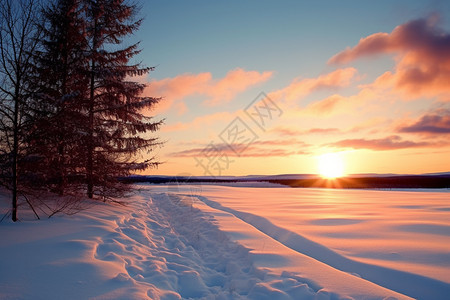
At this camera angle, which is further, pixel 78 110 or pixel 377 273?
pixel 78 110

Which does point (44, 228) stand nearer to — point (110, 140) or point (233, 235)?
point (233, 235)

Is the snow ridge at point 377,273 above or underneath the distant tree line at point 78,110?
underneath

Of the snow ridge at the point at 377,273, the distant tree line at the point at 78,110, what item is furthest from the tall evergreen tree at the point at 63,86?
the snow ridge at the point at 377,273

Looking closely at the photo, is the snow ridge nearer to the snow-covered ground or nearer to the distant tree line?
the snow-covered ground

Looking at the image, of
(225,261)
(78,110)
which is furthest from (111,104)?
(225,261)

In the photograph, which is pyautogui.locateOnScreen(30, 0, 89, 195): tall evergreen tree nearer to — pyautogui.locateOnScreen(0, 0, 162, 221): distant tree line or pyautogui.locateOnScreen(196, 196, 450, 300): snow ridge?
pyautogui.locateOnScreen(0, 0, 162, 221): distant tree line

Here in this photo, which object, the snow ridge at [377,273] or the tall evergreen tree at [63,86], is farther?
the tall evergreen tree at [63,86]

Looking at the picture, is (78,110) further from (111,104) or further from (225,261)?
(225,261)

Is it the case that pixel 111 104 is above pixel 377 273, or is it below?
above

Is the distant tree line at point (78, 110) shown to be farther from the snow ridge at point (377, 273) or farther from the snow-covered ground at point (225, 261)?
the snow ridge at point (377, 273)

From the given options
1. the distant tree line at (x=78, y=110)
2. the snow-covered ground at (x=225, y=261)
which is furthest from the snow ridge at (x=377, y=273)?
the distant tree line at (x=78, y=110)

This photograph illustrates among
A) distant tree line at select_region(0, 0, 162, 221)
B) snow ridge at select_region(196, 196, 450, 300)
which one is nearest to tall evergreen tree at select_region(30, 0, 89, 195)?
distant tree line at select_region(0, 0, 162, 221)

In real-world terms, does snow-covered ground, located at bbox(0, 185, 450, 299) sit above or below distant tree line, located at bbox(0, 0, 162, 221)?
below

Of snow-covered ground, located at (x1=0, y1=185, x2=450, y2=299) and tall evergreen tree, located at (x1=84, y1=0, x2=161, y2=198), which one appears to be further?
tall evergreen tree, located at (x1=84, y1=0, x2=161, y2=198)
